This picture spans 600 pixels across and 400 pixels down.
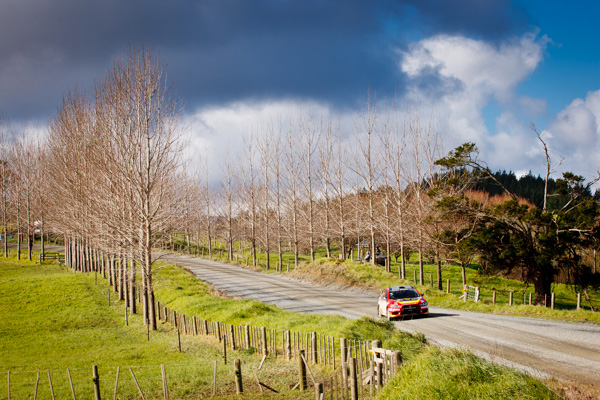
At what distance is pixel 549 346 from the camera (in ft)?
48.5

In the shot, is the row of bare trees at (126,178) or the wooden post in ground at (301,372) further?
the row of bare trees at (126,178)

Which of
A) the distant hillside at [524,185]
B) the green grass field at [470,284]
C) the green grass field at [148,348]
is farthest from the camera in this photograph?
the distant hillside at [524,185]

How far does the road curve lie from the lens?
12.5 m

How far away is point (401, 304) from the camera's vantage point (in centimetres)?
2120

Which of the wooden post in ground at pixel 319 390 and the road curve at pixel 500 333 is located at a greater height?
the wooden post in ground at pixel 319 390

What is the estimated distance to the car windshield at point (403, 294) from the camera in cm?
2194

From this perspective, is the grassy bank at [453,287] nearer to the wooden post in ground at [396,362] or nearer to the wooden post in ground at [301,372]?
the wooden post in ground at [301,372]

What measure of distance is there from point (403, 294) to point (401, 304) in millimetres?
1057

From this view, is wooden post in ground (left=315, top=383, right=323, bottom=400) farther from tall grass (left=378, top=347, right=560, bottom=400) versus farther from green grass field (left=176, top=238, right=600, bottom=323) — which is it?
green grass field (left=176, top=238, right=600, bottom=323)

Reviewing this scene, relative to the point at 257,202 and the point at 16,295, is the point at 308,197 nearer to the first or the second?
the point at 257,202

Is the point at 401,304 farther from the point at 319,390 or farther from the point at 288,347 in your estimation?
the point at 319,390

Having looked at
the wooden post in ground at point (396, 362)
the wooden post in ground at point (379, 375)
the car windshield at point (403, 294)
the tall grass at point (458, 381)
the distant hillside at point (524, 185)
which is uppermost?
the distant hillside at point (524, 185)

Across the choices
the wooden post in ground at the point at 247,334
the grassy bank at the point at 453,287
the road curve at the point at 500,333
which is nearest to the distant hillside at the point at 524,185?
the grassy bank at the point at 453,287

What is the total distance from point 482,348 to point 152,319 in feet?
59.6
